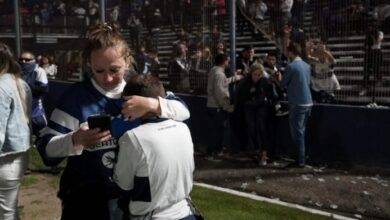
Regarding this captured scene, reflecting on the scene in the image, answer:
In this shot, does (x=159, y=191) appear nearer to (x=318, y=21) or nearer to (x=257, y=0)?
(x=318, y=21)

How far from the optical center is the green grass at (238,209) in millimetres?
6069

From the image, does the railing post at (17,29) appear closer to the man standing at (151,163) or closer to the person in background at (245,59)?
the person in background at (245,59)

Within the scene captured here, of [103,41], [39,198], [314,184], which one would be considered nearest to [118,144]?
[103,41]

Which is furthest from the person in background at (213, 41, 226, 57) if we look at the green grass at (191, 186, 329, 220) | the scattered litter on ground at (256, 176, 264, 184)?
the green grass at (191, 186, 329, 220)

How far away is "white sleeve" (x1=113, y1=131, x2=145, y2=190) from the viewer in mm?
2371

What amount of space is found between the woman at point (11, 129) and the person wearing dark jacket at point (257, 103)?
5369 millimetres

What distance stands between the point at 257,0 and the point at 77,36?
16.2 feet

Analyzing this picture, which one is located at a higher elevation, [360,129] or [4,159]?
[4,159]

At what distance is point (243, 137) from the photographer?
990cm

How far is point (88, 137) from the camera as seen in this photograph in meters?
2.37

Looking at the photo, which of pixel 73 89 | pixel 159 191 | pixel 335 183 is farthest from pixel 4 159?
pixel 335 183

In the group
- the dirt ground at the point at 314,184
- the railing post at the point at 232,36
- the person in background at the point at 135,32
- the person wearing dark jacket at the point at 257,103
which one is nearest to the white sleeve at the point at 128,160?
the dirt ground at the point at 314,184

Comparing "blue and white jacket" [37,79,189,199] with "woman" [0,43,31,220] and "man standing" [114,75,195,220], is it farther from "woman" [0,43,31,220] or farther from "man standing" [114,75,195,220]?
"woman" [0,43,31,220]

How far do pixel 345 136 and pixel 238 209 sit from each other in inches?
120
